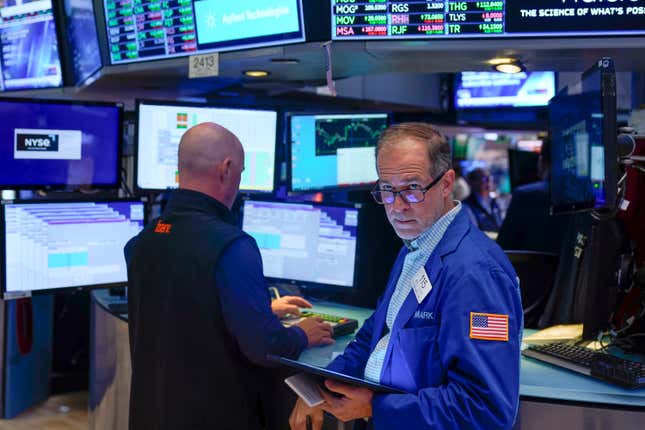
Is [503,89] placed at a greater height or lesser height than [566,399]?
greater

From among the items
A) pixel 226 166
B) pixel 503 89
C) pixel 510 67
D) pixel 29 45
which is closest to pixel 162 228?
pixel 226 166

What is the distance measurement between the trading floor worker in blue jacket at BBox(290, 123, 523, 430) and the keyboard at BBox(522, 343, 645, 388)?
0.52 m

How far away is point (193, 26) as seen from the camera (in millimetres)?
3291

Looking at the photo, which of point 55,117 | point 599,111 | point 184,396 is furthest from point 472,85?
point 184,396

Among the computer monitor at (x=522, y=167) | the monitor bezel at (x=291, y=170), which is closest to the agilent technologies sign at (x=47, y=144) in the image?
the monitor bezel at (x=291, y=170)

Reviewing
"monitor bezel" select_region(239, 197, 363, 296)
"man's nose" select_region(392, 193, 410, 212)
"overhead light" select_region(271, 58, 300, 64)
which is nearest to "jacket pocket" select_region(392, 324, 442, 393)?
"man's nose" select_region(392, 193, 410, 212)

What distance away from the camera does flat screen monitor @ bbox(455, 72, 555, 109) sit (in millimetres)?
5914

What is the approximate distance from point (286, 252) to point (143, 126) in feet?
2.76

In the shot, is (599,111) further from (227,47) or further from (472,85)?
(472,85)

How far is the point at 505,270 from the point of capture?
1626 millimetres

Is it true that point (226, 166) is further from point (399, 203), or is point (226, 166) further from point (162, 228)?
point (399, 203)

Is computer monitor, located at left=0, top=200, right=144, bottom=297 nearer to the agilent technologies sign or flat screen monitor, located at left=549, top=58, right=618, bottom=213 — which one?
the agilent technologies sign

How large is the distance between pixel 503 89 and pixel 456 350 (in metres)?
4.85

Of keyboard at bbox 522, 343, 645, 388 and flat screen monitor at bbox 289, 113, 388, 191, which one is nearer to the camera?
keyboard at bbox 522, 343, 645, 388
